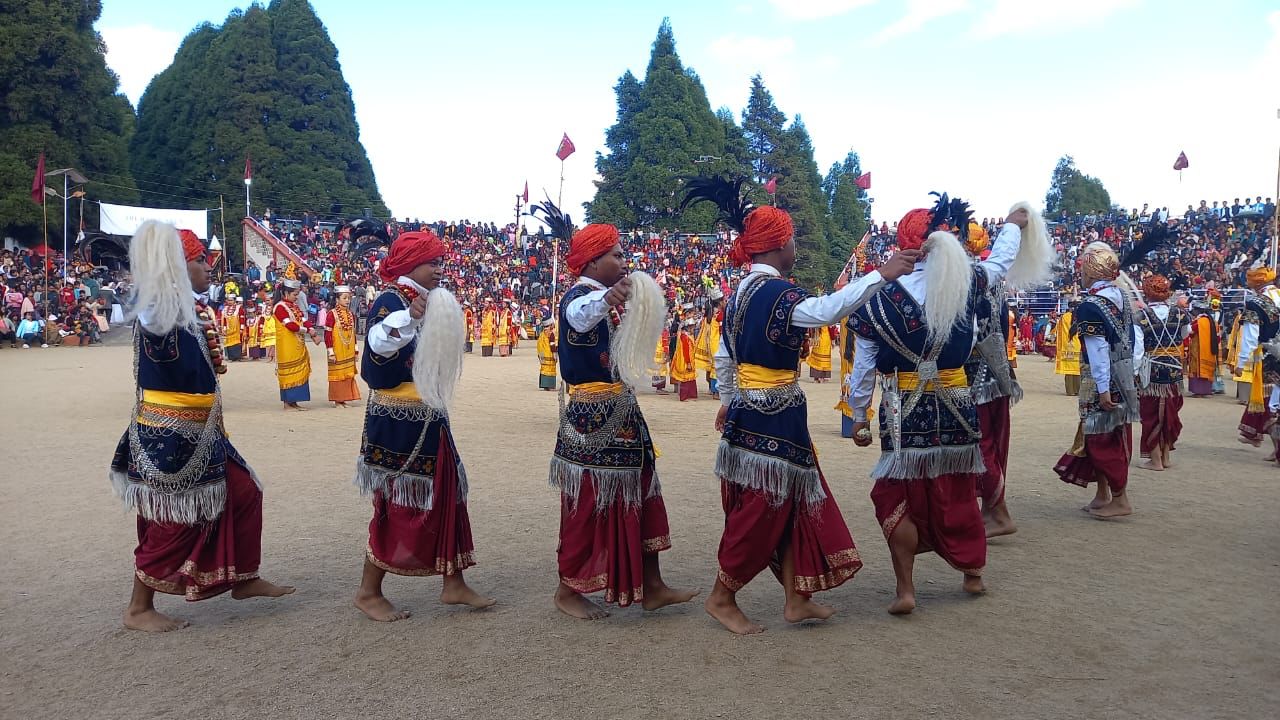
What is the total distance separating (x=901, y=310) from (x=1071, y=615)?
175cm

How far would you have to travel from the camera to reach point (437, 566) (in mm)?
4965

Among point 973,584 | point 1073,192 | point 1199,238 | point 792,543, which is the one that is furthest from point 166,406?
point 1073,192

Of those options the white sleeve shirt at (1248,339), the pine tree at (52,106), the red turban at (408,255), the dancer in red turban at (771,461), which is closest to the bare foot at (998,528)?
the dancer in red turban at (771,461)

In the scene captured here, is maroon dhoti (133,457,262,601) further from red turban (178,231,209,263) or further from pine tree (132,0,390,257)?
pine tree (132,0,390,257)

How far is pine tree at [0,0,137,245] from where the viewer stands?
3594 centimetres

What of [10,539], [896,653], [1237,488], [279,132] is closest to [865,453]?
[1237,488]

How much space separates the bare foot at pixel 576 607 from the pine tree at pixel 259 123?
144ft

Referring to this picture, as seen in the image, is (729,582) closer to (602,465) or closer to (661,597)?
(661,597)

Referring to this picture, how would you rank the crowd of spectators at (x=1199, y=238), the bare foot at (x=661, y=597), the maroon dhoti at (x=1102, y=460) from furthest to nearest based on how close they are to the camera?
the crowd of spectators at (x=1199, y=238), the maroon dhoti at (x=1102, y=460), the bare foot at (x=661, y=597)

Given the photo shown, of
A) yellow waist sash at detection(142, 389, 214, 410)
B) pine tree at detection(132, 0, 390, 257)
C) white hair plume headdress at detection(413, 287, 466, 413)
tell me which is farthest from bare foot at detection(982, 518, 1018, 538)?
pine tree at detection(132, 0, 390, 257)

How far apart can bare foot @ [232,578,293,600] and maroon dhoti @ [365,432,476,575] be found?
2.11 feet

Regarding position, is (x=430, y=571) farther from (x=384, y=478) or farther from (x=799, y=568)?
(x=799, y=568)

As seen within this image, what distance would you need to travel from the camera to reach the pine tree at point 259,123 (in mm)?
47781

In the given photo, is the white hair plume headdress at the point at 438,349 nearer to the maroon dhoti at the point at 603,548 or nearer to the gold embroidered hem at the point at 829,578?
the maroon dhoti at the point at 603,548
